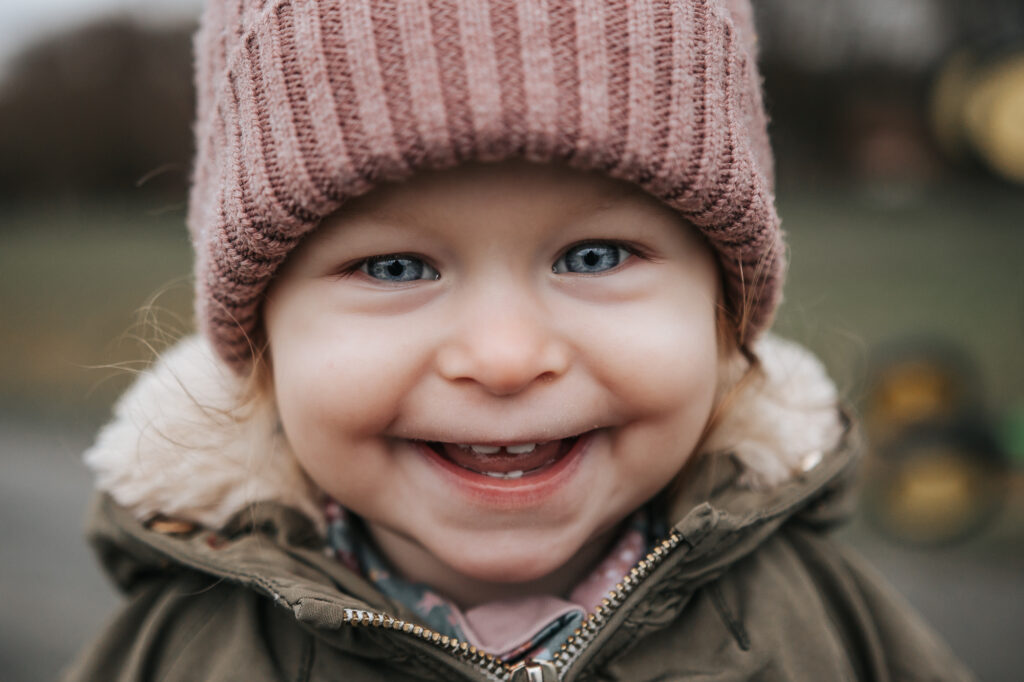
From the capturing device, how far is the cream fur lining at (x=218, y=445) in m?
1.31

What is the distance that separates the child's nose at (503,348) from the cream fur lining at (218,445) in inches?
17.0

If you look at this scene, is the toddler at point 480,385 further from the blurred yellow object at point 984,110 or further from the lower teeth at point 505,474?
the blurred yellow object at point 984,110

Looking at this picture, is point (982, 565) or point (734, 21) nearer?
point (734, 21)

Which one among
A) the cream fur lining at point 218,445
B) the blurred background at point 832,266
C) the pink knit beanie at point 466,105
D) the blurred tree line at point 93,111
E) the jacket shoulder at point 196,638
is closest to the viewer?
the pink knit beanie at point 466,105

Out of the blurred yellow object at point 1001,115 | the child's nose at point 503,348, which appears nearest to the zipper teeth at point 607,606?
the child's nose at point 503,348

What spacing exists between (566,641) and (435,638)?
0.19 metres

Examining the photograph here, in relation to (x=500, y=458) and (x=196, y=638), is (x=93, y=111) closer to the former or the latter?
(x=196, y=638)

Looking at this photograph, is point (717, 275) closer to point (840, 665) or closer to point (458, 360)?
point (458, 360)

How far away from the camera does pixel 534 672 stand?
3.71 feet

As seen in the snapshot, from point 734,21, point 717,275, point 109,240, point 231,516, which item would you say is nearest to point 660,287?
point 717,275

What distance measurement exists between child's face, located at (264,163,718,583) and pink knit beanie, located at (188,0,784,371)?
0.05 meters

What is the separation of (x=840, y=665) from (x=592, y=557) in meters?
0.38

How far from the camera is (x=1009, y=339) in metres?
3.72

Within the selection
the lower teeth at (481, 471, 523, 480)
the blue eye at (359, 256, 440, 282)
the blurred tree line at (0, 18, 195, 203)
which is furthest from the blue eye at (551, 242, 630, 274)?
the blurred tree line at (0, 18, 195, 203)
